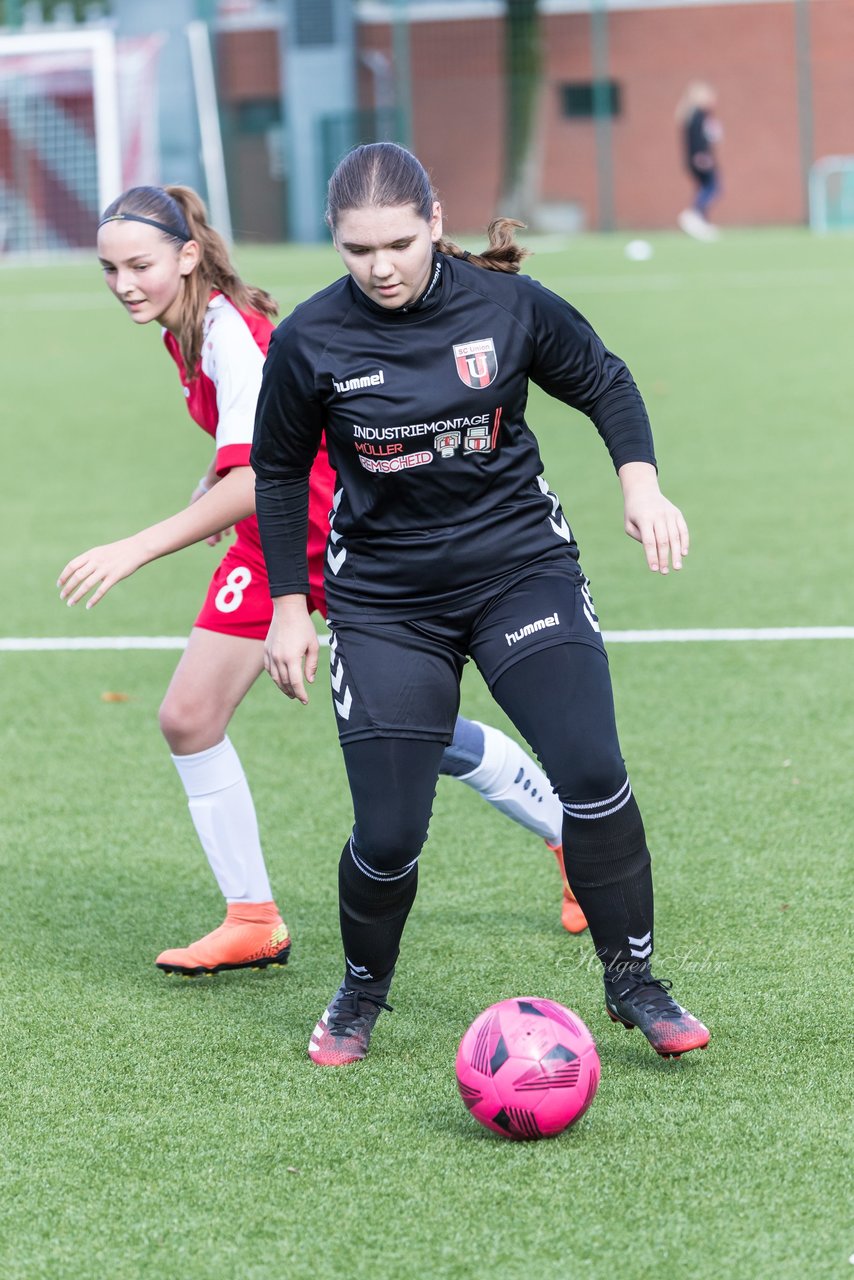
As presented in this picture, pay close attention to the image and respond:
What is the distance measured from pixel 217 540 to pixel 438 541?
977 millimetres

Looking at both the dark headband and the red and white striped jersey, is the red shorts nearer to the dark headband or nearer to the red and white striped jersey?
the red and white striped jersey

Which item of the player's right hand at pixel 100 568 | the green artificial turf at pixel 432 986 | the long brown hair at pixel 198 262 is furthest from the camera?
the long brown hair at pixel 198 262

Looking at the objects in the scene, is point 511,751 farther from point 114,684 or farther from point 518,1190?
point 114,684

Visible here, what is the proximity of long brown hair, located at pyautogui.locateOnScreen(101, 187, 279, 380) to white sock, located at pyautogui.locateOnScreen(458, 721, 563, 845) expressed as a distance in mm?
1190

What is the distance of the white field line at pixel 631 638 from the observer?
704 centimetres

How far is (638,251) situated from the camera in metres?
26.5

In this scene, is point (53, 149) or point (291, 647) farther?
point (53, 149)

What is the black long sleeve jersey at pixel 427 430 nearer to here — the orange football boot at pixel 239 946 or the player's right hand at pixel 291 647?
the player's right hand at pixel 291 647

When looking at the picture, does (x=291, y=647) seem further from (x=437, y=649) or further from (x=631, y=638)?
(x=631, y=638)

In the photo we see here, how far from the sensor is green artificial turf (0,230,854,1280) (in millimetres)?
2900

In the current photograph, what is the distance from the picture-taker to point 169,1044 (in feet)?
12.3

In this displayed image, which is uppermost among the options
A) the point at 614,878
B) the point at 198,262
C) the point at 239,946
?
the point at 198,262

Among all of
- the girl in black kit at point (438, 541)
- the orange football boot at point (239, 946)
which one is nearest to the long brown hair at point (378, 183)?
the girl in black kit at point (438, 541)

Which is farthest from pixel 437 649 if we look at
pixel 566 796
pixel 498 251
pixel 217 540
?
pixel 217 540
